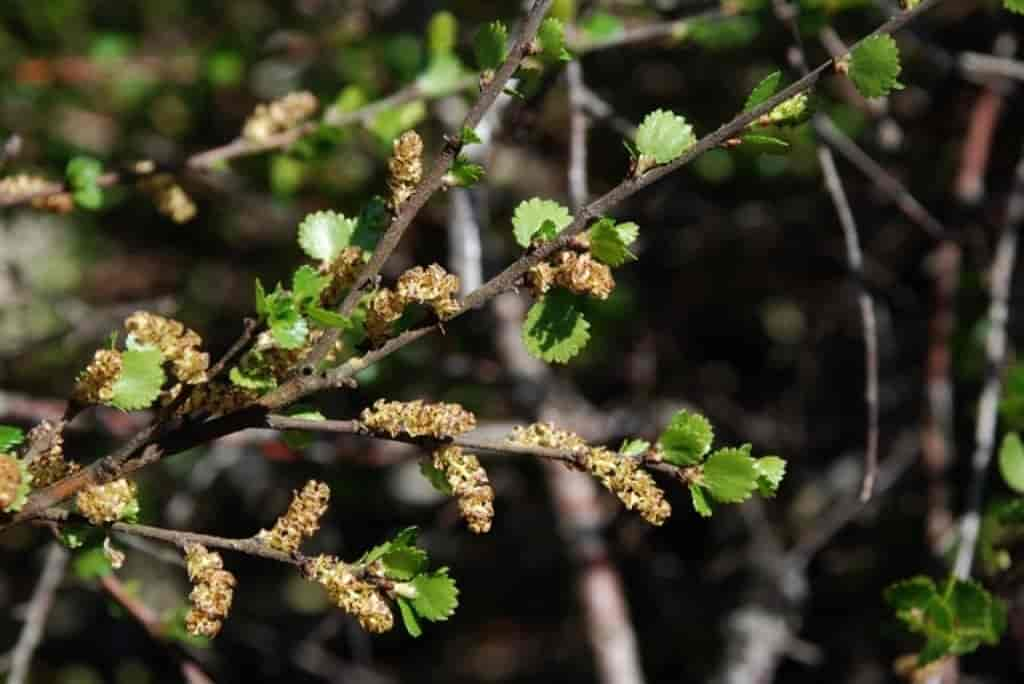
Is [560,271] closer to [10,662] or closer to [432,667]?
[10,662]

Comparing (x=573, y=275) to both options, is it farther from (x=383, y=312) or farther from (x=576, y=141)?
(x=576, y=141)

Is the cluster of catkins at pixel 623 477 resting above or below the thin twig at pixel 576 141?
below

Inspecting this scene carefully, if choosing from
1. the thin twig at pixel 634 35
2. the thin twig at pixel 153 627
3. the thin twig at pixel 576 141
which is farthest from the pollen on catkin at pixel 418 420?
the thin twig at pixel 634 35

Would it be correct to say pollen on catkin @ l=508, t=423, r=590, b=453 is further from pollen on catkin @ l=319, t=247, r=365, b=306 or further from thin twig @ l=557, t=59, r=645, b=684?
thin twig @ l=557, t=59, r=645, b=684

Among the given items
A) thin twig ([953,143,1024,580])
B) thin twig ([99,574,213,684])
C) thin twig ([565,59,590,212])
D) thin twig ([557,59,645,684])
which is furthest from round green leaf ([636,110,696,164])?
thin twig ([557,59,645,684])

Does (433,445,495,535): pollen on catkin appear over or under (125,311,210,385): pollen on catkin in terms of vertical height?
under

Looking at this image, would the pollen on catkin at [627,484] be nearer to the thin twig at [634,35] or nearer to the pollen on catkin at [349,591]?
the pollen on catkin at [349,591]

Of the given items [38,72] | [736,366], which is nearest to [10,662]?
[38,72]
